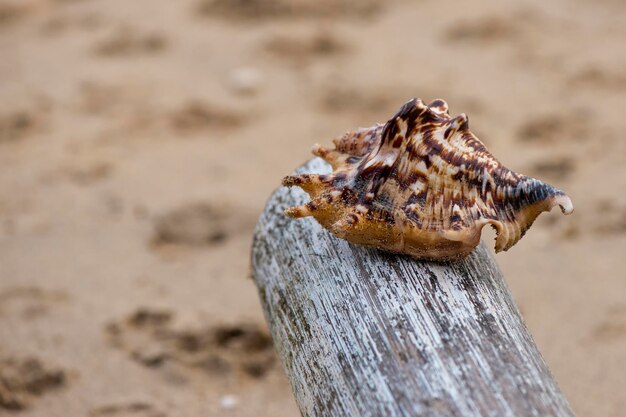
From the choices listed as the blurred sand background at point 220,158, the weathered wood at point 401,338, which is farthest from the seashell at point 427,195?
the blurred sand background at point 220,158

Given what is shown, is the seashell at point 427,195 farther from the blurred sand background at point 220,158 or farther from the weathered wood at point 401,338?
the blurred sand background at point 220,158

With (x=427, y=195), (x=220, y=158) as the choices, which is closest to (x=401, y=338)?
(x=427, y=195)

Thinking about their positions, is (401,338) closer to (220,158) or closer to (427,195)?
(427,195)

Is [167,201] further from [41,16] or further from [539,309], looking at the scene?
[41,16]

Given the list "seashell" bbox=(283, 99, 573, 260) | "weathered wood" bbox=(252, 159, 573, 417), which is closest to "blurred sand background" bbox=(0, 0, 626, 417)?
"weathered wood" bbox=(252, 159, 573, 417)

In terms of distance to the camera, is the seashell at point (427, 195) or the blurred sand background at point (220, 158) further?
the blurred sand background at point (220, 158)

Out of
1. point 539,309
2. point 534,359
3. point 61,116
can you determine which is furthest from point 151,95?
point 534,359
